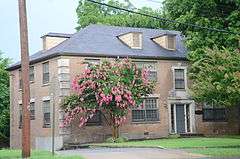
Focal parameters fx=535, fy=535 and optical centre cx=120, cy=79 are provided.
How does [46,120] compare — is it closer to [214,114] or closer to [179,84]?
[179,84]

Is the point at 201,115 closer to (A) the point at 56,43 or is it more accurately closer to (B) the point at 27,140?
(A) the point at 56,43

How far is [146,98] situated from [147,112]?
999mm

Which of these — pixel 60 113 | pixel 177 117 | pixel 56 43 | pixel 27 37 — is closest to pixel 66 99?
pixel 60 113

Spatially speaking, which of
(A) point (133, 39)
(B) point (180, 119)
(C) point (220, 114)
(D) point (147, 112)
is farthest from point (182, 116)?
(A) point (133, 39)

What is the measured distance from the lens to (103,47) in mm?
35656

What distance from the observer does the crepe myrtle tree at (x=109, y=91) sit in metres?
31.2

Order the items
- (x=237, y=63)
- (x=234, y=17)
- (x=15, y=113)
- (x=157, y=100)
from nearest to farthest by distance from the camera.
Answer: (x=237, y=63)
(x=234, y=17)
(x=157, y=100)
(x=15, y=113)

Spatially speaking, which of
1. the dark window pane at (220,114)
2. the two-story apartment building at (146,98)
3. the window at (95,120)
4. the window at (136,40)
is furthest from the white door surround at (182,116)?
the window at (95,120)

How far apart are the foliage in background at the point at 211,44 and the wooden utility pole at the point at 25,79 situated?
862 centimetres

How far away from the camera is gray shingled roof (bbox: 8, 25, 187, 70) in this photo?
34.2 metres

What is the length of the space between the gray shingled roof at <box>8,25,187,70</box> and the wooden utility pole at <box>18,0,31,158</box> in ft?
40.3

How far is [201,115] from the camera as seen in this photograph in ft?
125

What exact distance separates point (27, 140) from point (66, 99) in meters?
12.1

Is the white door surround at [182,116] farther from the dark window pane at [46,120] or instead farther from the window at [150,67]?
the dark window pane at [46,120]
